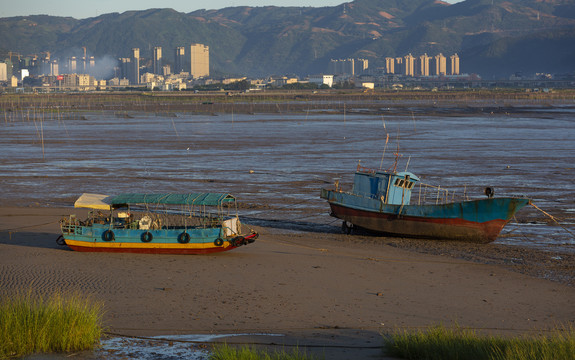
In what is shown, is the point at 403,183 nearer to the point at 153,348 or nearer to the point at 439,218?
the point at 439,218

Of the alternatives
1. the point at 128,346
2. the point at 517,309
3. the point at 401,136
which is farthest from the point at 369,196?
the point at 401,136

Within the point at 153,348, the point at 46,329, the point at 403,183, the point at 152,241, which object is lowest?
the point at 153,348

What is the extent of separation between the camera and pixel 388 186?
30.8 metres

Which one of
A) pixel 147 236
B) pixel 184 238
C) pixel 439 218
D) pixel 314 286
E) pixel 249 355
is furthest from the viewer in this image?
pixel 439 218

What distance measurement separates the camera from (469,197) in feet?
120

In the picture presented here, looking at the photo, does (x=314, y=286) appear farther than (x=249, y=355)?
Yes

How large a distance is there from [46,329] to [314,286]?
27.2 ft

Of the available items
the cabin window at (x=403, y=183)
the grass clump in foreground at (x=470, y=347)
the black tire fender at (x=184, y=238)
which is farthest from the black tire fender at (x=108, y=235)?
the grass clump in foreground at (x=470, y=347)

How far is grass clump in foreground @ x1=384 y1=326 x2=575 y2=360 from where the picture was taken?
44.7ft

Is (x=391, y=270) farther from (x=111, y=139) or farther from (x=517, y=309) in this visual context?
(x=111, y=139)

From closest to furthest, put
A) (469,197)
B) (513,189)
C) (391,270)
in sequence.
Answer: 1. (391,270)
2. (469,197)
3. (513,189)

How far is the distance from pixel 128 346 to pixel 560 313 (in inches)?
419

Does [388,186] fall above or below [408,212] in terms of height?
above

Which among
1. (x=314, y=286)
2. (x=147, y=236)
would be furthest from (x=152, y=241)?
(x=314, y=286)
